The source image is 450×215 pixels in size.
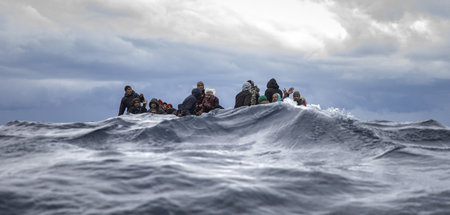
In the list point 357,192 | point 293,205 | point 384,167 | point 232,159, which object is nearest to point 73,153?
point 232,159

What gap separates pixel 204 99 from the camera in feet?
39.5

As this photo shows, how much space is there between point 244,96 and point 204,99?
1.24m

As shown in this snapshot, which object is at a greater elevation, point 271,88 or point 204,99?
point 271,88

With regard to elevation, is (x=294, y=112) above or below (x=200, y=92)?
below

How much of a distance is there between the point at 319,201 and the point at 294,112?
17.6 ft

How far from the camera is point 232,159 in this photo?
229 inches

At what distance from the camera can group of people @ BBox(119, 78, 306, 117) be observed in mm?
11617

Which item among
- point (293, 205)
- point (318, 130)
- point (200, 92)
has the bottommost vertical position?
point (293, 205)

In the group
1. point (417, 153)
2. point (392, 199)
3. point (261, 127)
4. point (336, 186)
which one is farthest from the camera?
point (261, 127)

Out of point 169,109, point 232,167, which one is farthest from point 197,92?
point 232,167

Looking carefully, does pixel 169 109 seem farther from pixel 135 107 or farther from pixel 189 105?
pixel 189 105

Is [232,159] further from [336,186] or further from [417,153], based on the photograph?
[417,153]

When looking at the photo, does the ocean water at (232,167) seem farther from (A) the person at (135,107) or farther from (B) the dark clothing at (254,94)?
(A) the person at (135,107)

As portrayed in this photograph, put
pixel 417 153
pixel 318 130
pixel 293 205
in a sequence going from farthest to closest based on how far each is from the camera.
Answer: pixel 318 130
pixel 417 153
pixel 293 205
